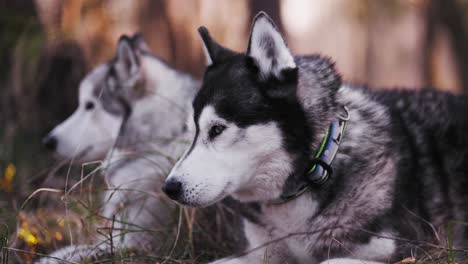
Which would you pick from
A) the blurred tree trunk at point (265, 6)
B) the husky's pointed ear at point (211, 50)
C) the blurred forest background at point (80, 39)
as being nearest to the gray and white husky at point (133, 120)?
the blurred forest background at point (80, 39)

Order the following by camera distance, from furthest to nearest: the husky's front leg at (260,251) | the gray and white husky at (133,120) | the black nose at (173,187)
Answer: the gray and white husky at (133,120), the husky's front leg at (260,251), the black nose at (173,187)

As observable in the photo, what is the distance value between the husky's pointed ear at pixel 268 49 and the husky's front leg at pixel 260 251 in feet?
2.66

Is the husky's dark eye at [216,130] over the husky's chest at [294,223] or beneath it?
over


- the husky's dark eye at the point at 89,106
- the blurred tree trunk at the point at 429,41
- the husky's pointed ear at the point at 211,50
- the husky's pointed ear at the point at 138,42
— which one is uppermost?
the husky's pointed ear at the point at 211,50

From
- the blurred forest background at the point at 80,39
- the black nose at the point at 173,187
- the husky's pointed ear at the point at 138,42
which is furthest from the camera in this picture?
the blurred forest background at the point at 80,39

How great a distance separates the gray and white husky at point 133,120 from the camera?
14.3 ft

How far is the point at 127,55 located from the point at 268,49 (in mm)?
2035

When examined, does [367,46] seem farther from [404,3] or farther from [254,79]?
[254,79]

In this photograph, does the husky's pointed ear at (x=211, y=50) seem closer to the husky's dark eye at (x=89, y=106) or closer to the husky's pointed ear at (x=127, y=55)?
the husky's pointed ear at (x=127, y=55)

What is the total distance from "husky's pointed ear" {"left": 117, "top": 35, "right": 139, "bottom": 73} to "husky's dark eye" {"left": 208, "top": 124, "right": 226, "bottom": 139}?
1898mm

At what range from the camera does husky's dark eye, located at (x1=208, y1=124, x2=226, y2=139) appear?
293 centimetres

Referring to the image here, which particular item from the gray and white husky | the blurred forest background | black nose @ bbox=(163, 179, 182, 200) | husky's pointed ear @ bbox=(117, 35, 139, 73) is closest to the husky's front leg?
black nose @ bbox=(163, 179, 182, 200)

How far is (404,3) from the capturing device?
976 centimetres

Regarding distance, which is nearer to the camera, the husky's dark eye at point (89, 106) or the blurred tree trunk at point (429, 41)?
the husky's dark eye at point (89, 106)
